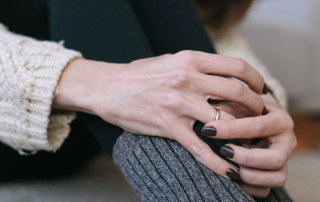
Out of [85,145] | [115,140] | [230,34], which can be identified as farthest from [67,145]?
[230,34]

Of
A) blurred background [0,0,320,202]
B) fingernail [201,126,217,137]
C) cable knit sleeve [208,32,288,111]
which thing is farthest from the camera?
blurred background [0,0,320,202]

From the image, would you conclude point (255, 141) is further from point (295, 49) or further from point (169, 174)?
point (295, 49)

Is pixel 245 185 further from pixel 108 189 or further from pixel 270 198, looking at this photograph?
pixel 108 189

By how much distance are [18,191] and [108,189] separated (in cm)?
18

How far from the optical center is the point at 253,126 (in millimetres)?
385

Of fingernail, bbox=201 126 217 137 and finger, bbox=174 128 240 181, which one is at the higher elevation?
fingernail, bbox=201 126 217 137

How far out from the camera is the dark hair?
2.97 ft

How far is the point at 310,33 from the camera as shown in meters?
1.68

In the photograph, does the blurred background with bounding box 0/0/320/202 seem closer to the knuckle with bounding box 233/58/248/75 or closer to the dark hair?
the dark hair

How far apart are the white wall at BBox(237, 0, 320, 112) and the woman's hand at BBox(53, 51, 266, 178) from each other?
1.36m

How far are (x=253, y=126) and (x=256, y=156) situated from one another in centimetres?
4

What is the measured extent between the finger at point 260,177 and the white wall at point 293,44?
1.38 m

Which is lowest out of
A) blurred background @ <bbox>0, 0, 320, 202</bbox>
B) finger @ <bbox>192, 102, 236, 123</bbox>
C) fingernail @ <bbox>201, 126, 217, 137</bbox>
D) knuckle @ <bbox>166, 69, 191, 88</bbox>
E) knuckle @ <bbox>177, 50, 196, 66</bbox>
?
blurred background @ <bbox>0, 0, 320, 202</bbox>

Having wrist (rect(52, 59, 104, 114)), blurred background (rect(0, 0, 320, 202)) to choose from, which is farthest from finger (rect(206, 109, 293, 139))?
blurred background (rect(0, 0, 320, 202))
